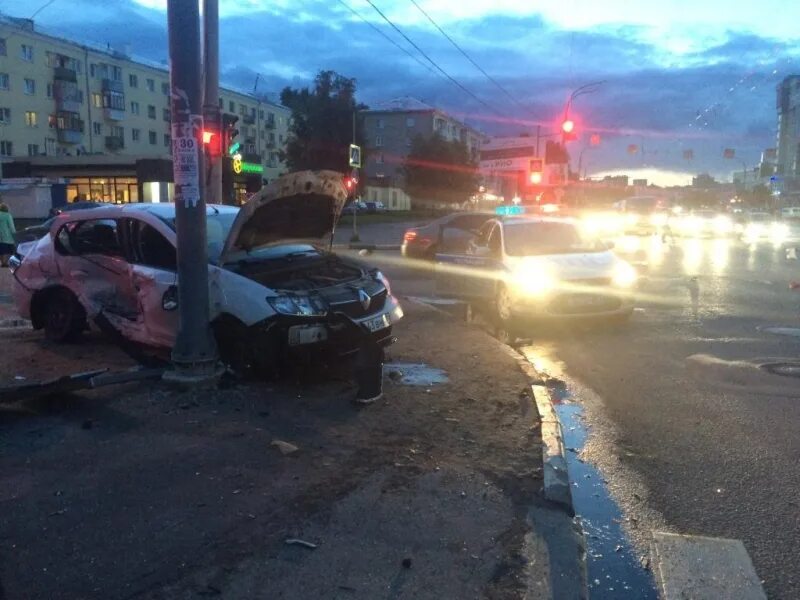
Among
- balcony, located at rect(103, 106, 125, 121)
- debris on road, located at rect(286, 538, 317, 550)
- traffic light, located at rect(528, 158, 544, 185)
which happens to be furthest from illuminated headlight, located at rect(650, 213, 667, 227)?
balcony, located at rect(103, 106, 125, 121)

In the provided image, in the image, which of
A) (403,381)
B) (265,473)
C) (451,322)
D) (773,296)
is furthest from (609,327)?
(265,473)

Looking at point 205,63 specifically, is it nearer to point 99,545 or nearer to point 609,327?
point 609,327

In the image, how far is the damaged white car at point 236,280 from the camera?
6.64 metres

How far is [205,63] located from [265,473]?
9.46m

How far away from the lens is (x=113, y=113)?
231 feet

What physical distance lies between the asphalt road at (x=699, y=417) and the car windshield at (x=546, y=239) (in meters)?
1.29

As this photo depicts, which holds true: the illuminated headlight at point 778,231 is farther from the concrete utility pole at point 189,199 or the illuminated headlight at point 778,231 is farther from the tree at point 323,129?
the concrete utility pole at point 189,199

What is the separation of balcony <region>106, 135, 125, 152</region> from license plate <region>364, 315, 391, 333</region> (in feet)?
232

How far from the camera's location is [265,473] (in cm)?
475

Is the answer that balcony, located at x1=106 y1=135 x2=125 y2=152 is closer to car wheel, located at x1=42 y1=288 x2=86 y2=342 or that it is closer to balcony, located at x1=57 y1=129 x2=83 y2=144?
balcony, located at x1=57 y1=129 x2=83 y2=144

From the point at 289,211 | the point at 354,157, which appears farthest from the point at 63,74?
the point at 289,211

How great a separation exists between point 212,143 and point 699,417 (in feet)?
26.4

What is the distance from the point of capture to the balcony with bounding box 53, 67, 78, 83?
63888mm

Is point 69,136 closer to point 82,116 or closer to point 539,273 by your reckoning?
point 82,116
